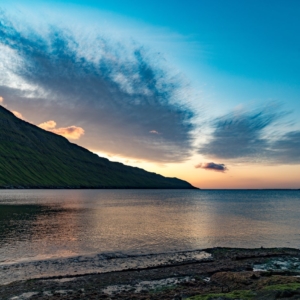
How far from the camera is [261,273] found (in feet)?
115

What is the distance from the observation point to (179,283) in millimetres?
32562

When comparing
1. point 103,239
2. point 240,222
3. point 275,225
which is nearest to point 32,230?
point 103,239

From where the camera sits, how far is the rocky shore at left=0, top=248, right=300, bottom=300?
86.4ft

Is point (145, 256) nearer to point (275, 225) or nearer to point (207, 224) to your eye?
point (207, 224)

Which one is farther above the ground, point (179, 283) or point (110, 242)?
point (179, 283)

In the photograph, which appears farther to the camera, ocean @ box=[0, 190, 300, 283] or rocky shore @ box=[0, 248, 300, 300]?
ocean @ box=[0, 190, 300, 283]

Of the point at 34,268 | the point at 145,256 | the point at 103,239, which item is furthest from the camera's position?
the point at 103,239

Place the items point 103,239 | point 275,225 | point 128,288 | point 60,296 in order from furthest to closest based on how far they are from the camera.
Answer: point 275,225, point 103,239, point 128,288, point 60,296

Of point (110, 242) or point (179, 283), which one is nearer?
point (179, 283)

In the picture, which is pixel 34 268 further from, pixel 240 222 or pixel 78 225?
pixel 240 222

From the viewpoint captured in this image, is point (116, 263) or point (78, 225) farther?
point (78, 225)

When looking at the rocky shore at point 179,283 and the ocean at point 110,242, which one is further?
the ocean at point 110,242

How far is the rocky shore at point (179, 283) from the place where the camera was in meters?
26.3

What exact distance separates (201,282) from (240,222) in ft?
216
